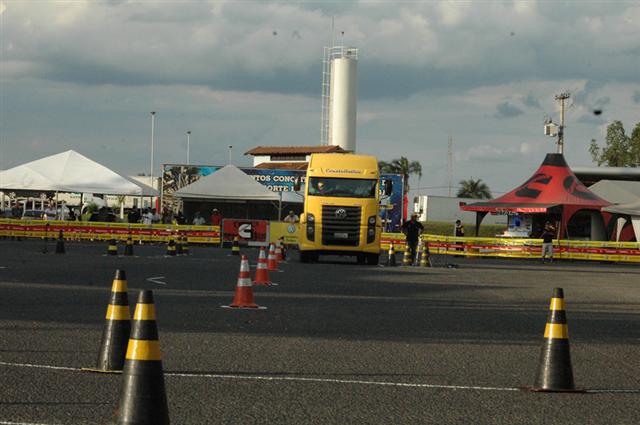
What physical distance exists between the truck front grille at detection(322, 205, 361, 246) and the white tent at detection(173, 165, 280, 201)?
16.4 meters

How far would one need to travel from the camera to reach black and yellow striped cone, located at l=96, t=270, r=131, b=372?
30.1 feet

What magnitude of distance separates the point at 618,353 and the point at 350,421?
19.0 ft

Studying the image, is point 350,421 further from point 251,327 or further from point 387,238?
point 387,238

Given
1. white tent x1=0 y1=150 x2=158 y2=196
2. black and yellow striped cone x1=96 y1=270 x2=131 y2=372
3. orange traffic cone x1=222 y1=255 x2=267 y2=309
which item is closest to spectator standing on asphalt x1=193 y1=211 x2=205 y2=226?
white tent x1=0 y1=150 x2=158 y2=196

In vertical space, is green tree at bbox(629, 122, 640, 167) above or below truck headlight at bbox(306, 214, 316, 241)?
above

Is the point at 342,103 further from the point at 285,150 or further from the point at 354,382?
the point at 354,382

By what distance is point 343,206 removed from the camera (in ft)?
119

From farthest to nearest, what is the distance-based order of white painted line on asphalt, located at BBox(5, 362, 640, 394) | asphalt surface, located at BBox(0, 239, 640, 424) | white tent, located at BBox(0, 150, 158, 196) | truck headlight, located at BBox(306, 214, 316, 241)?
white tent, located at BBox(0, 150, 158, 196) < truck headlight, located at BBox(306, 214, 316, 241) < white painted line on asphalt, located at BBox(5, 362, 640, 394) < asphalt surface, located at BBox(0, 239, 640, 424)

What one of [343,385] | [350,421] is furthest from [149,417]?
[343,385]

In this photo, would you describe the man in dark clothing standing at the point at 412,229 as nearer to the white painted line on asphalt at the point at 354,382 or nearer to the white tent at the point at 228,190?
the white tent at the point at 228,190

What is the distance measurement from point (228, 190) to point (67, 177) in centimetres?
917

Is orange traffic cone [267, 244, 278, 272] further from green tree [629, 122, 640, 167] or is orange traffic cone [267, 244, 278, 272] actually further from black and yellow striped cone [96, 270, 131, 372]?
green tree [629, 122, 640, 167]

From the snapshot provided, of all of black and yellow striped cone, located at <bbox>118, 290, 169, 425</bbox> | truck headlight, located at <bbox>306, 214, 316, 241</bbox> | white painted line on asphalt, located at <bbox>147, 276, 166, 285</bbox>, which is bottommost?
white painted line on asphalt, located at <bbox>147, 276, 166, 285</bbox>

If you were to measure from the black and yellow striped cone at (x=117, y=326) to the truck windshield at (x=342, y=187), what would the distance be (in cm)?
2711
